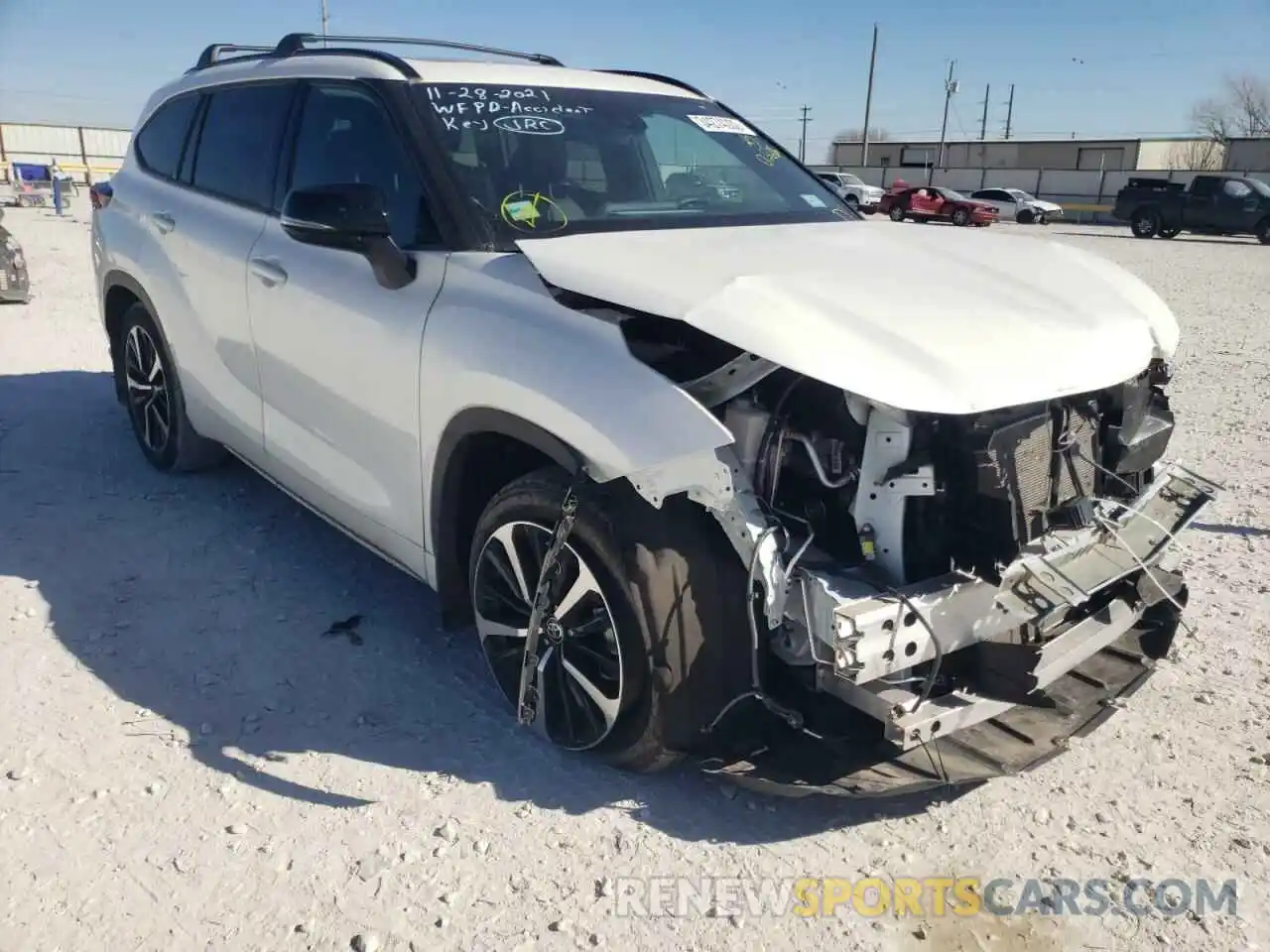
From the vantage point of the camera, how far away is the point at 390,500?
10.9ft

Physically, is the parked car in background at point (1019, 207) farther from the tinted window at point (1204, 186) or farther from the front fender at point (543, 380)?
the front fender at point (543, 380)

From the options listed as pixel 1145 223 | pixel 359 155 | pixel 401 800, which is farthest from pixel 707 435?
pixel 1145 223

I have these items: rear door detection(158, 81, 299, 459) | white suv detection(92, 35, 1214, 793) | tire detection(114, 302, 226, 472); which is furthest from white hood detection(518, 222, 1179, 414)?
tire detection(114, 302, 226, 472)

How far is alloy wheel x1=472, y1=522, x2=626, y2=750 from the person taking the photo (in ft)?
9.02

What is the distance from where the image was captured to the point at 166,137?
5012 mm

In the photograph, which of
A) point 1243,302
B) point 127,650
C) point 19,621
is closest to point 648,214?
point 127,650

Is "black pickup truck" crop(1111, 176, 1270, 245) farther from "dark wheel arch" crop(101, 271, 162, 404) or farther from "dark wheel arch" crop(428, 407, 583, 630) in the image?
"dark wheel arch" crop(428, 407, 583, 630)

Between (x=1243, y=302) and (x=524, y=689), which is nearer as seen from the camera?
(x=524, y=689)

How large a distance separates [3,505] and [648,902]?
4.04m

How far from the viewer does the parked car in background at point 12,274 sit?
32.2ft

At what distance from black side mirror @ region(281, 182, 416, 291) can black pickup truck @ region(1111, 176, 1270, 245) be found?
1129 inches

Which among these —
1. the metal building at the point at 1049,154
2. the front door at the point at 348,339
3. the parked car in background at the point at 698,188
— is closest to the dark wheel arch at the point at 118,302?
the front door at the point at 348,339

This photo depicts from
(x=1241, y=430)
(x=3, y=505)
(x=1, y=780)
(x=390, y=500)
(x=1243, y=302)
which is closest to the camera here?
(x=1, y=780)

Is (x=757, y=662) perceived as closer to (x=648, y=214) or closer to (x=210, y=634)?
(x=648, y=214)
